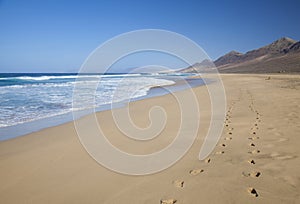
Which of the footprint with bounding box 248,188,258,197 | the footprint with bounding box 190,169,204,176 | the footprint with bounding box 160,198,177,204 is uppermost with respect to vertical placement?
the footprint with bounding box 248,188,258,197

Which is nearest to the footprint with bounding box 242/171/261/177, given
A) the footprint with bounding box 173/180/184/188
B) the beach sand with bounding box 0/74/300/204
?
the beach sand with bounding box 0/74/300/204

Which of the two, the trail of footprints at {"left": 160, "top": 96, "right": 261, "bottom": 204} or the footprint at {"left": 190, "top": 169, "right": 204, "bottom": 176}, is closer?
the trail of footprints at {"left": 160, "top": 96, "right": 261, "bottom": 204}

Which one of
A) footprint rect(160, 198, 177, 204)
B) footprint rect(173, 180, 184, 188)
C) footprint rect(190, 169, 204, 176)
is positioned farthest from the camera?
footprint rect(190, 169, 204, 176)

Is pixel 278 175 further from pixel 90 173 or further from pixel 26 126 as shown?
pixel 26 126

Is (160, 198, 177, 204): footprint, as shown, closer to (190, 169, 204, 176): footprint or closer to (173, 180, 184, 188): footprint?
(173, 180, 184, 188): footprint

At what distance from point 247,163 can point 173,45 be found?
370 centimetres

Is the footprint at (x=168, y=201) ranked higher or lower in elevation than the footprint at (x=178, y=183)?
lower

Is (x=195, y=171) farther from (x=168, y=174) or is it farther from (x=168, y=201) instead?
(x=168, y=201)

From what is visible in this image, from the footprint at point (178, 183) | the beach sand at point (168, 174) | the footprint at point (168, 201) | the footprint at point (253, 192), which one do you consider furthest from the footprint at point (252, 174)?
the footprint at point (168, 201)

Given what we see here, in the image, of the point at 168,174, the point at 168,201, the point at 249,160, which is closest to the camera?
the point at 168,201

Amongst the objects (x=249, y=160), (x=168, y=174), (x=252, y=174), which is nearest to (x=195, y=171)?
(x=168, y=174)

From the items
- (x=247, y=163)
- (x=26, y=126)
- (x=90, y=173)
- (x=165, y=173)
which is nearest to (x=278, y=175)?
(x=247, y=163)

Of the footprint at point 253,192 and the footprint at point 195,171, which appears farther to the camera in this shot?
the footprint at point 195,171

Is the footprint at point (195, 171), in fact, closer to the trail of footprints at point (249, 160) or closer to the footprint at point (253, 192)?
the trail of footprints at point (249, 160)
